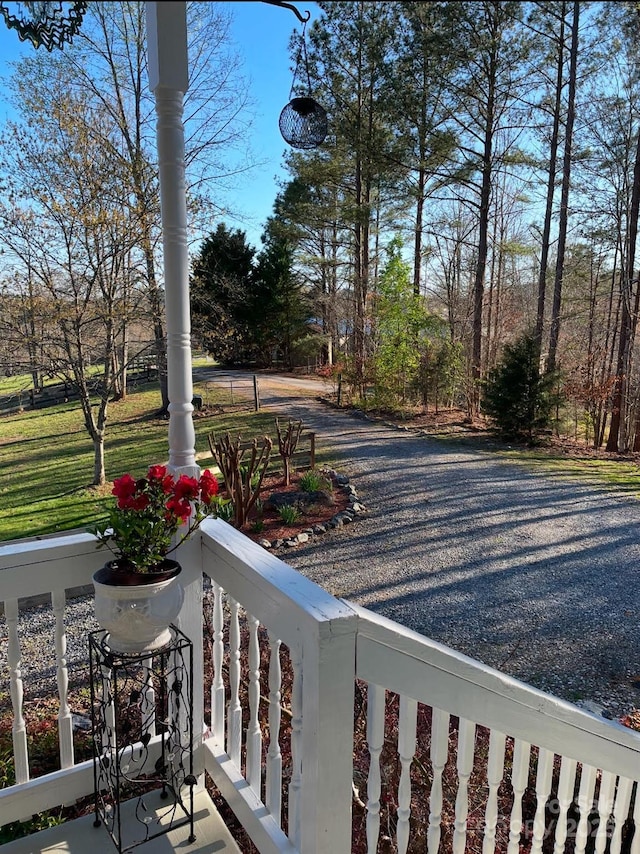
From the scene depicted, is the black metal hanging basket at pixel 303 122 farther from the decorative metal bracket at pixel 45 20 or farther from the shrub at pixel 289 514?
the shrub at pixel 289 514

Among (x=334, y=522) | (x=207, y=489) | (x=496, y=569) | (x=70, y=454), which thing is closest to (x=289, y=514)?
(x=334, y=522)

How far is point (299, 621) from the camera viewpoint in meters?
0.98

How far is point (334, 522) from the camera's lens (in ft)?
18.0

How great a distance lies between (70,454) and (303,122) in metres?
6.86

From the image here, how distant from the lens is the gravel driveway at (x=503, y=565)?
3398mm

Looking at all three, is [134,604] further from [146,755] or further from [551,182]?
[551,182]

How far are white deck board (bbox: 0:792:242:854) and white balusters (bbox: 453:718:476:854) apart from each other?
60 centimetres

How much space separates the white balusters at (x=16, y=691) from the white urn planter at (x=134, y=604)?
0.26 meters

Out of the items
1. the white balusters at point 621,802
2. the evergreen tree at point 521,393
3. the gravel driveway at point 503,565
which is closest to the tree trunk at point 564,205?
the evergreen tree at point 521,393

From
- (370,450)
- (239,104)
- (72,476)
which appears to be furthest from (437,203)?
(72,476)

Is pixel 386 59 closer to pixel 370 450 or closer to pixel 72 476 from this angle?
pixel 370 450

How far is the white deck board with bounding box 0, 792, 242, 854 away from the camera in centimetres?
134

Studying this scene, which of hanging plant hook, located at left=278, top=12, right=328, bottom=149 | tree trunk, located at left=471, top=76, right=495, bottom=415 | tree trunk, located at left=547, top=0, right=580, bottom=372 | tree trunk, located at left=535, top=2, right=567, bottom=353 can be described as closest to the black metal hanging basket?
hanging plant hook, located at left=278, top=12, right=328, bottom=149

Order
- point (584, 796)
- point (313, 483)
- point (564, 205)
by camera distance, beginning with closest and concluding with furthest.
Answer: point (584, 796)
point (313, 483)
point (564, 205)
